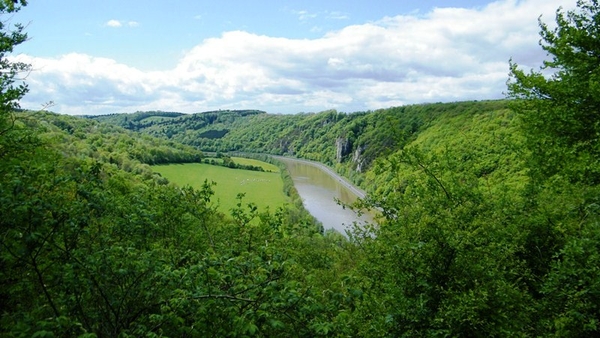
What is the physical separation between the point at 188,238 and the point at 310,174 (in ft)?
426

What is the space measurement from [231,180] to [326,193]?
2548 cm

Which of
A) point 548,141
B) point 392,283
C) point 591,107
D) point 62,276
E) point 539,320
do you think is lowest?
point 539,320

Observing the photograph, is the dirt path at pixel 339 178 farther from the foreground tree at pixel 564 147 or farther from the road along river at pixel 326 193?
the foreground tree at pixel 564 147

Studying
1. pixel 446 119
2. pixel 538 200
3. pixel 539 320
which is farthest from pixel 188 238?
pixel 446 119

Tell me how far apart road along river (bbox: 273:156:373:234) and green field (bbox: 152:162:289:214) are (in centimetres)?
671

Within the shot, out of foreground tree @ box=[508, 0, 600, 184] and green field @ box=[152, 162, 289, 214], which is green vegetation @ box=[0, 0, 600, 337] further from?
green field @ box=[152, 162, 289, 214]

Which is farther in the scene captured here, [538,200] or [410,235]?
[538,200]

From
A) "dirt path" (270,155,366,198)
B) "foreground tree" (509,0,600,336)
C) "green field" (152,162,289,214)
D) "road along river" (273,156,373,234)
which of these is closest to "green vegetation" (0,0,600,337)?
"foreground tree" (509,0,600,336)

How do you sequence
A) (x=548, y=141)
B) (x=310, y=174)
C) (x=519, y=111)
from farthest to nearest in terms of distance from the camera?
(x=310, y=174) < (x=519, y=111) < (x=548, y=141)

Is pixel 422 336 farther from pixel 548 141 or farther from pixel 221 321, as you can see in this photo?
pixel 548 141

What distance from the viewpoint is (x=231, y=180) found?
338 feet

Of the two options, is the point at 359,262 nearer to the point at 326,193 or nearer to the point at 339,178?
the point at 326,193

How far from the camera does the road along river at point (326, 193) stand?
231ft

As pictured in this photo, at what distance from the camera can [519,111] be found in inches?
495
